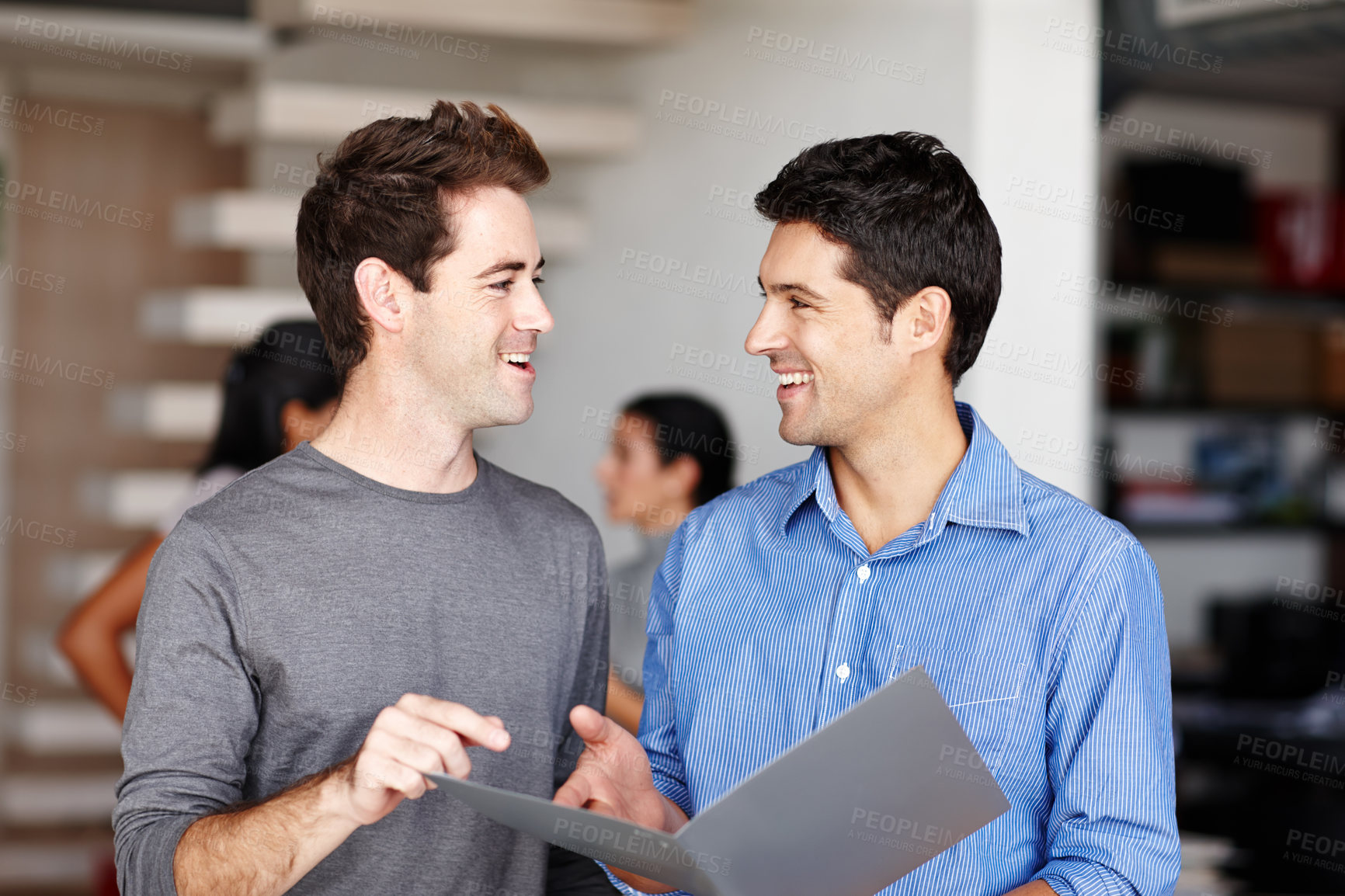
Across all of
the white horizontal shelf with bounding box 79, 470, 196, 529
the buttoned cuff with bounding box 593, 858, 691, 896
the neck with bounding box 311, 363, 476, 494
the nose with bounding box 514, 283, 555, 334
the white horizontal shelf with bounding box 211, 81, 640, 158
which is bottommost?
the buttoned cuff with bounding box 593, 858, 691, 896

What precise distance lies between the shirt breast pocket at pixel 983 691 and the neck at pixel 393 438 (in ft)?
1.79

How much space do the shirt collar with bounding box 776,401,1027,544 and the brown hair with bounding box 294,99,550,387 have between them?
493 millimetres

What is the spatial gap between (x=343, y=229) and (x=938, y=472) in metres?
0.71

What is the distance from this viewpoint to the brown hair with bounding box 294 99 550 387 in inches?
56.1

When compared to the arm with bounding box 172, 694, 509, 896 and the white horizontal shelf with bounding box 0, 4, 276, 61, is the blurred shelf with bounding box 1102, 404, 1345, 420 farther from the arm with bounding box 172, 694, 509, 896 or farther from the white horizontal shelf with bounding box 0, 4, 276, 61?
the arm with bounding box 172, 694, 509, 896

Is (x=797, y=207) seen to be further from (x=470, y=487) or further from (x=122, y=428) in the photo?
(x=122, y=428)

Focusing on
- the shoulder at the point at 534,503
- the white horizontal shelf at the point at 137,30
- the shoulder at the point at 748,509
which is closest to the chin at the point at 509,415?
the shoulder at the point at 534,503

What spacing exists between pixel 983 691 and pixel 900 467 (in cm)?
26

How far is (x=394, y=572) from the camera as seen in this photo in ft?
4.55

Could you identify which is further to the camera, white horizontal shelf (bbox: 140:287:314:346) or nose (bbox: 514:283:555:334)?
white horizontal shelf (bbox: 140:287:314:346)

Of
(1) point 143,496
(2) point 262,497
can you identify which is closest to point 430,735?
(2) point 262,497

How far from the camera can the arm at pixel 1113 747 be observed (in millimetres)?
1221

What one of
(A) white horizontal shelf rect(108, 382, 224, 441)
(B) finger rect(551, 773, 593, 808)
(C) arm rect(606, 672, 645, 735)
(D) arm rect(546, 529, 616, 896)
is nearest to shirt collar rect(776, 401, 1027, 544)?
(D) arm rect(546, 529, 616, 896)

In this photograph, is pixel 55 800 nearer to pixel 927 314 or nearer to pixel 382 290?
pixel 382 290
